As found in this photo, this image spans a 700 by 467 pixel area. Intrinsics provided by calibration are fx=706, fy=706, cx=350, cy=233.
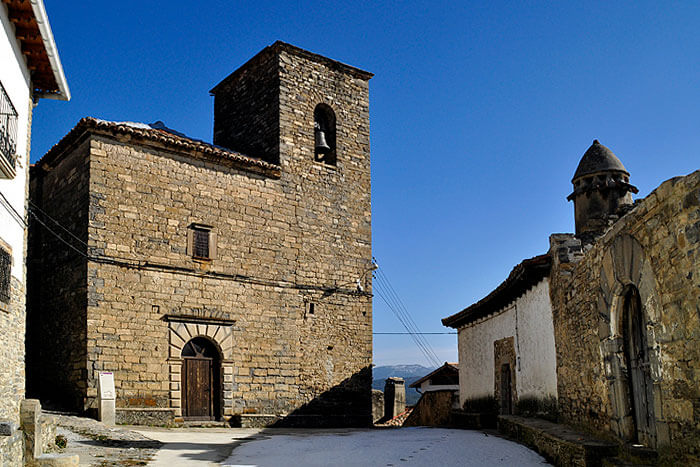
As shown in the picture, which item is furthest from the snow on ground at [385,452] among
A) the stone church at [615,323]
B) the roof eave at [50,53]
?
the roof eave at [50,53]

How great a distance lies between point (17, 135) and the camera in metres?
8.91

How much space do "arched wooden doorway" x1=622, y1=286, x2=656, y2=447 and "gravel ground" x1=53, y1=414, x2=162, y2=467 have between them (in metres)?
5.55

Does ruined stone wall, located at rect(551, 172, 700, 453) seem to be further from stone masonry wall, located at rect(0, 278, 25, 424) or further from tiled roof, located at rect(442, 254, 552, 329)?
stone masonry wall, located at rect(0, 278, 25, 424)

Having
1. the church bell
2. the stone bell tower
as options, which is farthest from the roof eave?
the stone bell tower

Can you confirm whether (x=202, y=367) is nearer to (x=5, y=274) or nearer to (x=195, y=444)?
(x=195, y=444)

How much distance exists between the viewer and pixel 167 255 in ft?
49.6

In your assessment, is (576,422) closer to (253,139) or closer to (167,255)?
(167,255)

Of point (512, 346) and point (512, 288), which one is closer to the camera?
point (512, 288)

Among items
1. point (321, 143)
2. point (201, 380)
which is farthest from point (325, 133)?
point (201, 380)

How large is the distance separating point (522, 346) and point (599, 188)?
4383 millimetres

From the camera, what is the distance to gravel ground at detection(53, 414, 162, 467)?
8.55m

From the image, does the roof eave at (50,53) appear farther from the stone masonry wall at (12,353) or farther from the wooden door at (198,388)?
the wooden door at (198,388)

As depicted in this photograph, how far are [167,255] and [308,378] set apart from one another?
4703 mm

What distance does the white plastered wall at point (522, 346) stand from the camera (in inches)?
464
